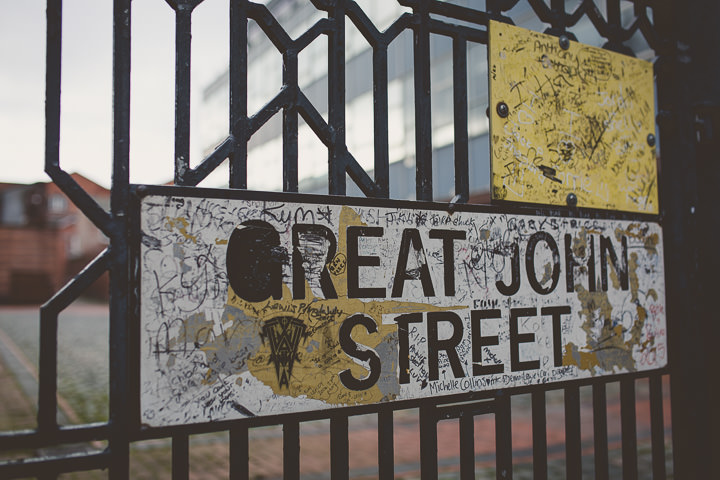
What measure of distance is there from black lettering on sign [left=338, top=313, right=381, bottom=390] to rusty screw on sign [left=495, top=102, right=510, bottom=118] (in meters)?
0.98

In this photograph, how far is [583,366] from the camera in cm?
239

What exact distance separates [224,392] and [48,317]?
0.53 m

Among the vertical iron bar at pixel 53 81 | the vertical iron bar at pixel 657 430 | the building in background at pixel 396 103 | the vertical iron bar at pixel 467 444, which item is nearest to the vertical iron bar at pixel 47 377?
the vertical iron bar at pixel 53 81

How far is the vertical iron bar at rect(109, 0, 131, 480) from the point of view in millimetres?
1561

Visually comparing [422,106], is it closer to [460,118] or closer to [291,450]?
[460,118]

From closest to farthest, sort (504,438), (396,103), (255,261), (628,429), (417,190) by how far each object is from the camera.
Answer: (255,261), (417,190), (504,438), (628,429), (396,103)

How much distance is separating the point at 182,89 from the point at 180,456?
1101mm

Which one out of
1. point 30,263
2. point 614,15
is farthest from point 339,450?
point 30,263

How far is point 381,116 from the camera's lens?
6.63 feet

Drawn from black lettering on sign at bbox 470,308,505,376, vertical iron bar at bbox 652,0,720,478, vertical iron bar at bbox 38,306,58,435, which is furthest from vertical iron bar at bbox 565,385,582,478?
vertical iron bar at bbox 38,306,58,435

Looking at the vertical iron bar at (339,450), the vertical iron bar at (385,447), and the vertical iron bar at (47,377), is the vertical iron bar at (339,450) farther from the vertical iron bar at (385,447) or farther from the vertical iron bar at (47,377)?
the vertical iron bar at (47,377)

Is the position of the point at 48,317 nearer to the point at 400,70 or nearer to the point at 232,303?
the point at 232,303

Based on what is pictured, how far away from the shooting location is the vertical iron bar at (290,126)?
1.85 metres

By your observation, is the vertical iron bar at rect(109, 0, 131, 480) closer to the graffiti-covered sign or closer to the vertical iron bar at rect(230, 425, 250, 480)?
the graffiti-covered sign
